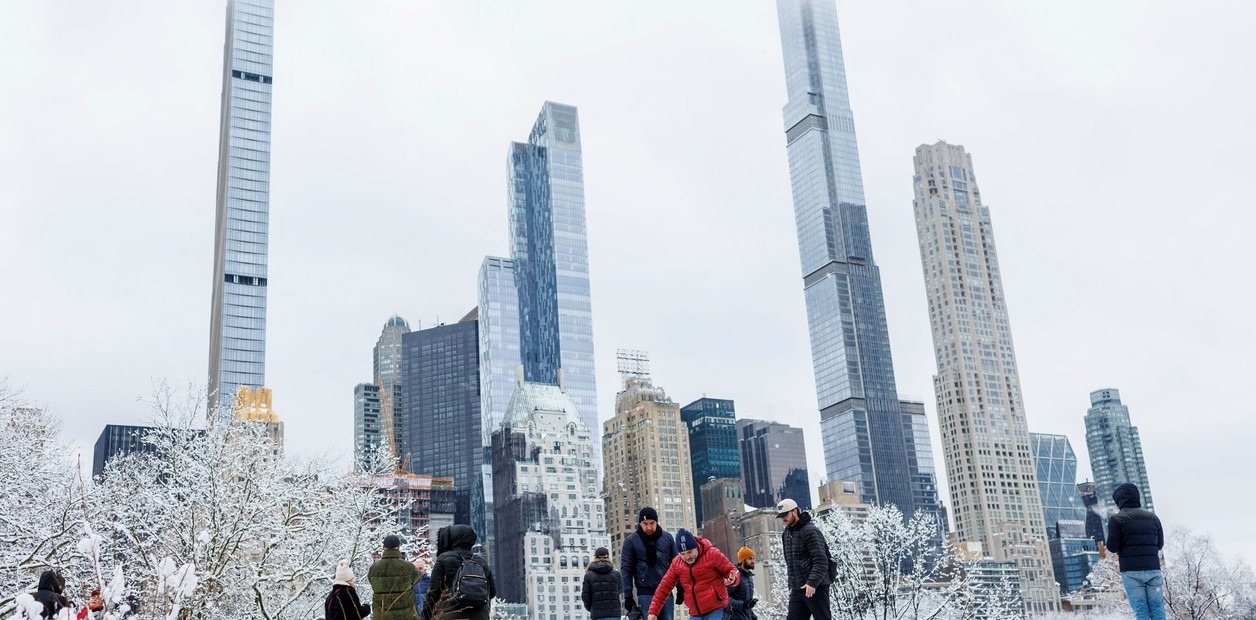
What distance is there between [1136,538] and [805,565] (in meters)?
3.87

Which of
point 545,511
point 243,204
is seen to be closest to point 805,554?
point 545,511

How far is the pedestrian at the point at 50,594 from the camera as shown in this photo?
9.83 meters

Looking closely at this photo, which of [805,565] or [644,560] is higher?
[644,560]

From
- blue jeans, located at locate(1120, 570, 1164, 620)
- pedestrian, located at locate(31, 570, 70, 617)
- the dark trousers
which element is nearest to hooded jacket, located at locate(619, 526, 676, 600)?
the dark trousers

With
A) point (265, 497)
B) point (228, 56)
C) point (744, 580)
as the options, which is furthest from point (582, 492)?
point (744, 580)

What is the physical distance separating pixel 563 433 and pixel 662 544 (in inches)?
7254

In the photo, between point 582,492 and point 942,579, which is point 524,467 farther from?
point 942,579

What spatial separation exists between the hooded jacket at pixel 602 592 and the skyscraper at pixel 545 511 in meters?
157

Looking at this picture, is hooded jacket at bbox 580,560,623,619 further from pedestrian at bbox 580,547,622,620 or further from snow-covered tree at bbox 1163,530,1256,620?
snow-covered tree at bbox 1163,530,1256,620

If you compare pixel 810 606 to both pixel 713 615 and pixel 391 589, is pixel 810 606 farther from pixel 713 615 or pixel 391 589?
pixel 391 589

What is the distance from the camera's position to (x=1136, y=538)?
11930 mm

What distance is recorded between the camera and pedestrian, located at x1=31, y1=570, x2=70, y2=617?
9.83 metres

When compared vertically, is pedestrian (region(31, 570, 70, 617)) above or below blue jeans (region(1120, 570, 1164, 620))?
above

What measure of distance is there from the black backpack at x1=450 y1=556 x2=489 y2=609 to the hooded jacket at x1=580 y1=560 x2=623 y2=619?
2.65 m
